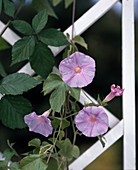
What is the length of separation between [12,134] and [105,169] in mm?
728

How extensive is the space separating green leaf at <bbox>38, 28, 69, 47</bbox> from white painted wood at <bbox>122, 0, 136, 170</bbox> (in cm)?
26

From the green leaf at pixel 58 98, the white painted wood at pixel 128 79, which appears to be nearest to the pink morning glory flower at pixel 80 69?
the green leaf at pixel 58 98

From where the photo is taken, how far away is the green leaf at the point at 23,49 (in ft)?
1.91

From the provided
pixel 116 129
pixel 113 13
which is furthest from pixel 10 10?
pixel 113 13

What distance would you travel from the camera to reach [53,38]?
585 millimetres

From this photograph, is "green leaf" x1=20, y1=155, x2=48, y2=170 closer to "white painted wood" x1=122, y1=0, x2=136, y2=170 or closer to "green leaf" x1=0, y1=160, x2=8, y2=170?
"green leaf" x1=0, y1=160, x2=8, y2=170

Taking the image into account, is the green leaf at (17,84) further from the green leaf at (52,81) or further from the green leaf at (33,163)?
the green leaf at (33,163)

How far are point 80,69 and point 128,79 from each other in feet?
0.96

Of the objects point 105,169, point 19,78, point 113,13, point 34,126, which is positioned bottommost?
point 105,169

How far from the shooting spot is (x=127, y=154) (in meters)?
0.77

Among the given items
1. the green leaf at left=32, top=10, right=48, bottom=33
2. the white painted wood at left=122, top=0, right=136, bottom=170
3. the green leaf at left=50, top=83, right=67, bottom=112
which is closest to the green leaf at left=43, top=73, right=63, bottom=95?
the green leaf at left=50, top=83, right=67, bottom=112

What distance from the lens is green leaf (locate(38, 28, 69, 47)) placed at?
0.58 m

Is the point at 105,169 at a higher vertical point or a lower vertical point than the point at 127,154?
lower

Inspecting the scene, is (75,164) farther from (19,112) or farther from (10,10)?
(10,10)
